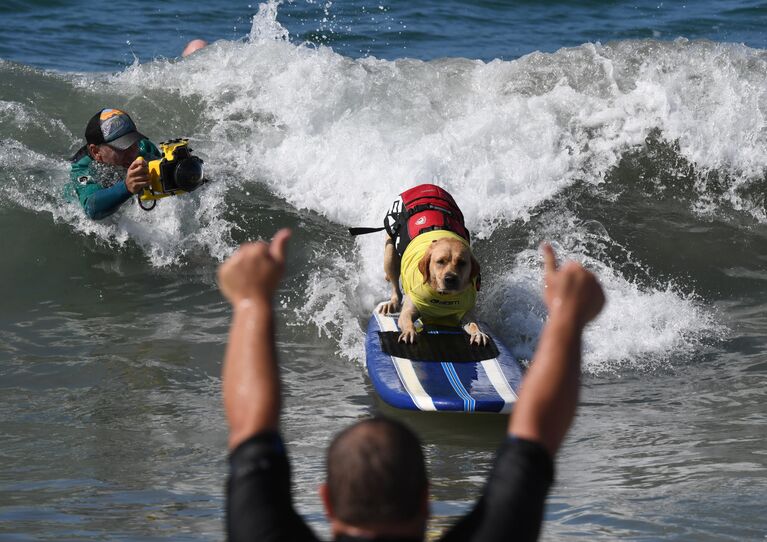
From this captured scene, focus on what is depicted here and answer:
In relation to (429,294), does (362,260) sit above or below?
above

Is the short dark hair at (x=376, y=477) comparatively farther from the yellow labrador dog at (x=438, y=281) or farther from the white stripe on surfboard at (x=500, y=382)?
the yellow labrador dog at (x=438, y=281)

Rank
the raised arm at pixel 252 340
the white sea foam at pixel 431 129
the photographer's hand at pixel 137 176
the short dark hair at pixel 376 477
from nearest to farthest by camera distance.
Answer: the short dark hair at pixel 376 477
the raised arm at pixel 252 340
the photographer's hand at pixel 137 176
the white sea foam at pixel 431 129

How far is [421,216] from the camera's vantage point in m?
7.34

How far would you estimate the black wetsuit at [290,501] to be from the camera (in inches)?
74.6

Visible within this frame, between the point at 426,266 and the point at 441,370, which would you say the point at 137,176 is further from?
the point at 441,370

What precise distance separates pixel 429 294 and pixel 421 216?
0.85 meters

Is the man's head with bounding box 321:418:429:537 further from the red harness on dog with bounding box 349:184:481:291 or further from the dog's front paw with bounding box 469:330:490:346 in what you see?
the red harness on dog with bounding box 349:184:481:291

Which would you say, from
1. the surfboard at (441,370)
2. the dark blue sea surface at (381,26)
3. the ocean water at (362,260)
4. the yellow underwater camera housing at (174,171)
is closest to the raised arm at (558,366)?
the ocean water at (362,260)

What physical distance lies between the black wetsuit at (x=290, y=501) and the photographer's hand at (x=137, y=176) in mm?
5296

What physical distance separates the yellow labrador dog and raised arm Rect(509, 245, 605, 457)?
14.6 ft

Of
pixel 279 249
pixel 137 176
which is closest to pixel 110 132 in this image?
pixel 137 176

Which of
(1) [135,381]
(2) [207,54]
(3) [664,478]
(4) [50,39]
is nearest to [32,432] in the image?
(1) [135,381]

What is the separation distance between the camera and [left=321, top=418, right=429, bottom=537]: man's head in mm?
1835

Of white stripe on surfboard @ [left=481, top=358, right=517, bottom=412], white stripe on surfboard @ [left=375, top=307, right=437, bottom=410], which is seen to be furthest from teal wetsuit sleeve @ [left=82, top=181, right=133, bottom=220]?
white stripe on surfboard @ [left=481, top=358, right=517, bottom=412]
